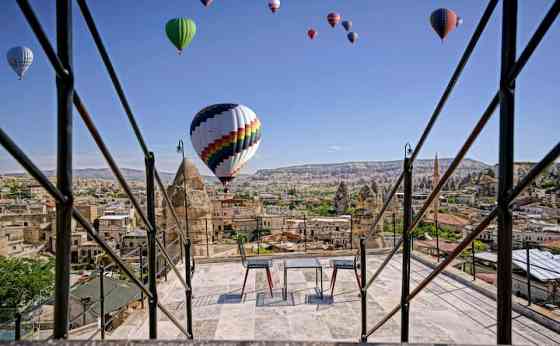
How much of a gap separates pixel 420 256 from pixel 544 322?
2970 mm

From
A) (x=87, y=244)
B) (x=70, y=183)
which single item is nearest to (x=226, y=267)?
(x=70, y=183)

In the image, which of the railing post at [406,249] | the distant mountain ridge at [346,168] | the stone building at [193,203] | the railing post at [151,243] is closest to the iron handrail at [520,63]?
the railing post at [406,249]

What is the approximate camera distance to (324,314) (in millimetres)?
4367

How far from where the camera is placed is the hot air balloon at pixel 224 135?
12133mm

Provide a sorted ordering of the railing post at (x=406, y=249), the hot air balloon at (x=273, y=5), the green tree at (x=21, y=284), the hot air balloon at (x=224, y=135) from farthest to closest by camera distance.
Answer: the green tree at (x=21, y=284), the hot air balloon at (x=273, y=5), the hot air balloon at (x=224, y=135), the railing post at (x=406, y=249)

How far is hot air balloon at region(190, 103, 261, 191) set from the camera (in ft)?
39.8

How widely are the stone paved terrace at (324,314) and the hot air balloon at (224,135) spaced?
23.3 feet

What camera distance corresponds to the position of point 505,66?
1.10m

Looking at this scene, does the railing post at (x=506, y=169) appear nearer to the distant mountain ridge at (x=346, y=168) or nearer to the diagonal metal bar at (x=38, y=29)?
the diagonal metal bar at (x=38, y=29)

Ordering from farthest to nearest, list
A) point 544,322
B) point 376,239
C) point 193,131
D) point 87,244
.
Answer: point 87,244
point 376,239
point 193,131
point 544,322

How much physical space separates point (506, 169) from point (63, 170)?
135cm

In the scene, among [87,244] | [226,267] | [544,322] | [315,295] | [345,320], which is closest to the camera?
[544,322]

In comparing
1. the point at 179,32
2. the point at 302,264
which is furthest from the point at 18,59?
the point at 302,264

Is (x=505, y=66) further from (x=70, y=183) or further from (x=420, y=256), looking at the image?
(x=420, y=256)
